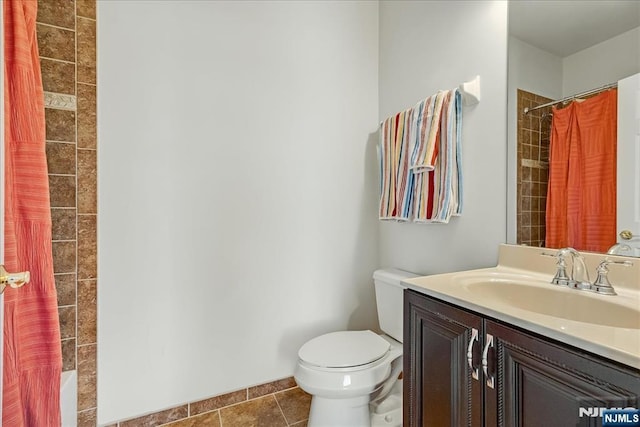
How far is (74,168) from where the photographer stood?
1354mm

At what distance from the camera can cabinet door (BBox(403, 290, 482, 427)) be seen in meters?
0.85

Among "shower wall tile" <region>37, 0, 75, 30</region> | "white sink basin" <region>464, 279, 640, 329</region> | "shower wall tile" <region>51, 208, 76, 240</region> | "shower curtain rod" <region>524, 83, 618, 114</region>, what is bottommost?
"white sink basin" <region>464, 279, 640, 329</region>

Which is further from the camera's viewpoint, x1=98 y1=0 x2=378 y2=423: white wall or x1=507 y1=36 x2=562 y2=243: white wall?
x1=98 y1=0 x2=378 y2=423: white wall

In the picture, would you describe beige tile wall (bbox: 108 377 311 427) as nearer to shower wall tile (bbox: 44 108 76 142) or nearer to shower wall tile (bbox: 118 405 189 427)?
shower wall tile (bbox: 118 405 189 427)

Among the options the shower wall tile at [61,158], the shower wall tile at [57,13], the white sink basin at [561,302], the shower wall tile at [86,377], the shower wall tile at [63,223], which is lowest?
the shower wall tile at [86,377]

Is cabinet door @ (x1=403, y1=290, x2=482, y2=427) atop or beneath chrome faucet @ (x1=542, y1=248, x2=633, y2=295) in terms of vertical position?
beneath

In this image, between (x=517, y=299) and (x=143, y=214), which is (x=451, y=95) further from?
(x=143, y=214)

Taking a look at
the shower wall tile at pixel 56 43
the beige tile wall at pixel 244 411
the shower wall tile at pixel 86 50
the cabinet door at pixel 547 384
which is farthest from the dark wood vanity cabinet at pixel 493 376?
the shower wall tile at pixel 56 43

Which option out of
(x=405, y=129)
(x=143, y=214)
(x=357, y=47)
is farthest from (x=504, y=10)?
(x=143, y=214)

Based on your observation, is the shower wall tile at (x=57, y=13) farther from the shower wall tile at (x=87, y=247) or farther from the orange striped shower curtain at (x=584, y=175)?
the orange striped shower curtain at (x=584, y=175)

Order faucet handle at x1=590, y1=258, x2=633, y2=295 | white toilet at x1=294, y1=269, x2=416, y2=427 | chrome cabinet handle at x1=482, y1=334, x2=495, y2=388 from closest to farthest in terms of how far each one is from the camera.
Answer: chrome cabinet handle at x1=482, y1=334, x2=495, y2=388 < faucet handle at x1=590, y1=258, x2=633, y2=295 < white toilet at x1=294, y1=269, x2=416, y2=427

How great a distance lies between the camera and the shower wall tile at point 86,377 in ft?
4.44

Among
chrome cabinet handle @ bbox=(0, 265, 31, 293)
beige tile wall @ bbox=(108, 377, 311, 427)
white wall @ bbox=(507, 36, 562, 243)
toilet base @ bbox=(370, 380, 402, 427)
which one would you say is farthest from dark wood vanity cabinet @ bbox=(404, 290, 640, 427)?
chrome cabinet handle @ bbox=(0, 265, 31, 293)

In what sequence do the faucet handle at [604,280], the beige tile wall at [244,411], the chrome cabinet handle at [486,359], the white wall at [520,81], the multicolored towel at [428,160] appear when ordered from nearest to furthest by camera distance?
1. the chrome cabinet handle at [486,359]
2. the faucet handle at [604,280]
3. the white wall at [520,81]
4. the multicolored towel at [428,160]
5. the beige tile wall at [244,411]
